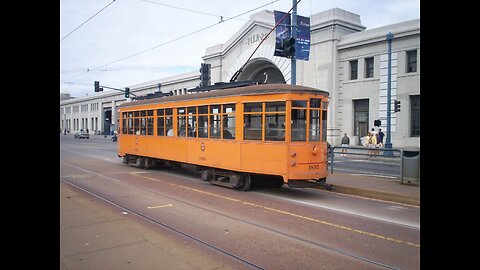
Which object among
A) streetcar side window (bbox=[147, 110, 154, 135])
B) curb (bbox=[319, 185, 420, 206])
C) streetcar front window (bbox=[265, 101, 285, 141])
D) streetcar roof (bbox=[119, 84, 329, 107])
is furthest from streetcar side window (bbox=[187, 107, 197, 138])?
curb (bbox=[319, 185, 420, 206])

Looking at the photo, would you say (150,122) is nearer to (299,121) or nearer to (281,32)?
(281,32)

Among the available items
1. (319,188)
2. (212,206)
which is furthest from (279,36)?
(212,206)

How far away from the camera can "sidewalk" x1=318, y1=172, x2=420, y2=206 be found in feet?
33.2

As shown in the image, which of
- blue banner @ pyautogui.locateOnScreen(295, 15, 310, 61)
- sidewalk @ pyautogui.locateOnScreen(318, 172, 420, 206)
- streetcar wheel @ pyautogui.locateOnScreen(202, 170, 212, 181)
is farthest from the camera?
blue banner @ pyautogui.locateOnScreen(295, 15, 310, 61)

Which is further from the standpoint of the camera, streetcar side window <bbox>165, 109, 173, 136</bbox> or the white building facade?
the white building facade

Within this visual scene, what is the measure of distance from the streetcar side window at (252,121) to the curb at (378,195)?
9.09 ft

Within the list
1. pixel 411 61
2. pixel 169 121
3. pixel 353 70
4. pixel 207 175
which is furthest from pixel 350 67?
pixel 207 175

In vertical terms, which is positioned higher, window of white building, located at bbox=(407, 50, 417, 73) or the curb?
window of white building, located at bbox=(407, 50, 417, 73)

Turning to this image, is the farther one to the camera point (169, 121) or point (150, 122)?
point (150, 122)

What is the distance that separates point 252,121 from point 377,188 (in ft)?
13.2

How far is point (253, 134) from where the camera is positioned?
11.2 meters

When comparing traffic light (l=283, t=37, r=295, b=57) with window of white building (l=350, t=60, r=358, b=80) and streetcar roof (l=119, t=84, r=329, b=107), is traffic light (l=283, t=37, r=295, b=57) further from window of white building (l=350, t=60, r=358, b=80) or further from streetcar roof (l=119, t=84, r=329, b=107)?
window of white building (l=350, t=60, r=358, b=80)
